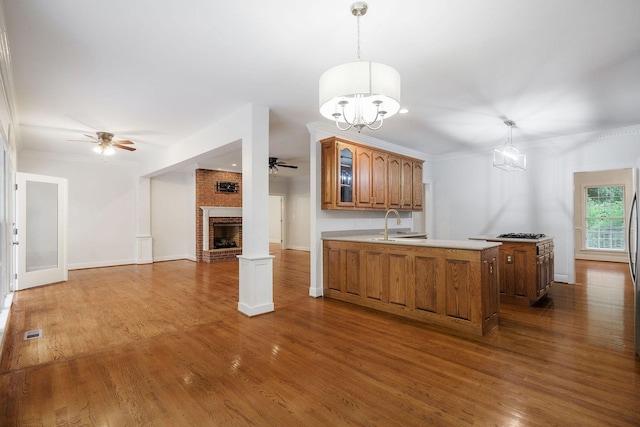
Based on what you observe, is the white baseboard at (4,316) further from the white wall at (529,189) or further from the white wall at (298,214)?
the white wall at (298,214)

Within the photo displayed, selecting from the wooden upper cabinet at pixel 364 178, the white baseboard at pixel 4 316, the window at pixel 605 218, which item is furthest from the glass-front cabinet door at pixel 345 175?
the window at pixel 605 218

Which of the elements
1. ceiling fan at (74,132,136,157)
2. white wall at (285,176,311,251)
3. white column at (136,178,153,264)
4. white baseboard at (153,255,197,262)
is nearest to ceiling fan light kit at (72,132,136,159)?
ceiling fan at (74,132,136,157)

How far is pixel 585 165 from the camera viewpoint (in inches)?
Result: 213

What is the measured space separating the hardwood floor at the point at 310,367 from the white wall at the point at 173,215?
13.0ft

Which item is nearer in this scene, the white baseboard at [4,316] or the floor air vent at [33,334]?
the white baseboard at [4,316]

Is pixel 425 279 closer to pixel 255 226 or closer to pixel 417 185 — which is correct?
pixel 255 226

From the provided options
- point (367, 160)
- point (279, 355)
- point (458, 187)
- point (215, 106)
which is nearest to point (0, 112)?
point (215, 106)

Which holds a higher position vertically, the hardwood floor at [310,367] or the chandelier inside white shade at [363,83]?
the chandelier inside white shade at [363,83]

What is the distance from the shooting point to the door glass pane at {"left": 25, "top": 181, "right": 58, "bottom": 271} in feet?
17.9

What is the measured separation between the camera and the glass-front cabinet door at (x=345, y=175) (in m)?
4.66

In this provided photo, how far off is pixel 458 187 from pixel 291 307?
488cm

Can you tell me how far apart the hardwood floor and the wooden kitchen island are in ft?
0.56

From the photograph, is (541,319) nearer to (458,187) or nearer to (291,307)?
(291,307)

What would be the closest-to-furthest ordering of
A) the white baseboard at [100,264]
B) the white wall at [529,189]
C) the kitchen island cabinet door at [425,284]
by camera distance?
1. the kitchen island cabinet door at [425,284]
2. the white wall at [529,189]
3. the white baseboard at [100,264]
